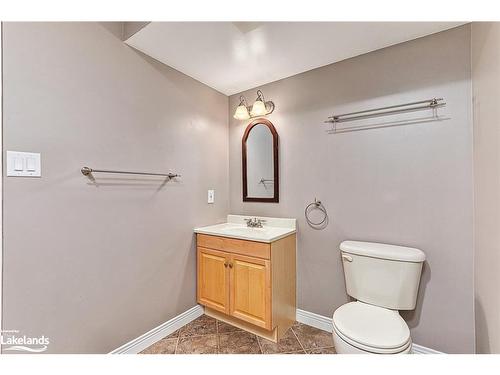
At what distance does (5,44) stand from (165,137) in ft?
3.01

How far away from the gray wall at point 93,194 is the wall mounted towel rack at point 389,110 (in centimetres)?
125

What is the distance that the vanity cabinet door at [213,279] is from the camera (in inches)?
74.2

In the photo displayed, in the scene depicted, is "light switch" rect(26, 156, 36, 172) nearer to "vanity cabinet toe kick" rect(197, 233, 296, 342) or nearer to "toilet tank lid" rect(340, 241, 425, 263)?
"vanity cabinet toe kick" rect(197, 233, 296, 342)

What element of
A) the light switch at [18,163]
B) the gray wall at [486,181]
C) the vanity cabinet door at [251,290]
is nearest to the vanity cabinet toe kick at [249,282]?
the vanity cabinet door at [251,290]

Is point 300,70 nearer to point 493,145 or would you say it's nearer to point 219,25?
point 219,25

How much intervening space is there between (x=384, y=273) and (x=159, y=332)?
5.40 ft

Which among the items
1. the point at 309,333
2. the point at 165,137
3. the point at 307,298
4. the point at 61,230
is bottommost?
the point at 309,333

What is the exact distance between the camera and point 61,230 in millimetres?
1257

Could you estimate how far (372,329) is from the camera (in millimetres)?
1226

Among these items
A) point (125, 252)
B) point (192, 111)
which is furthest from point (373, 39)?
point (125, 252)

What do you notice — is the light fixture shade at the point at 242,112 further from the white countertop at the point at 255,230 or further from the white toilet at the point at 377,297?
the white toilet at the point at 377,297

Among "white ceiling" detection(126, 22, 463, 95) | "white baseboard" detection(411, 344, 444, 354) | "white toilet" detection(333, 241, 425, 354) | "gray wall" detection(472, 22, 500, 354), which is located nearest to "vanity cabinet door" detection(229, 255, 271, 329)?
"white toilet" detection(333, 241, 425, 354)

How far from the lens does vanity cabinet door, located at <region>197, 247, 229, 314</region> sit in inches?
74.2

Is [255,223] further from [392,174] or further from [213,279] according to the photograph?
[392,174]
